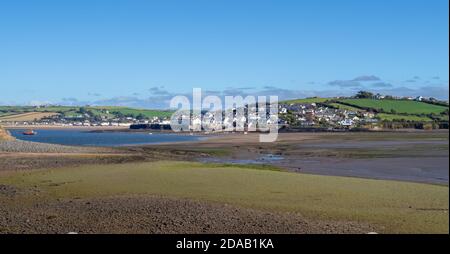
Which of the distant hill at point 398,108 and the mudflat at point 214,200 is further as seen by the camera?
the distant hill at point 398,108

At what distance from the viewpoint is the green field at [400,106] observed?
11644 centimetres

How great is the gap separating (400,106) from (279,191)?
112744 millimetres

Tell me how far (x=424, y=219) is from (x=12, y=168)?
66.7ft

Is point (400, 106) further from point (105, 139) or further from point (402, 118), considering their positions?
point (105, 139)

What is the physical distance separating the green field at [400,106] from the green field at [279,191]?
326ft

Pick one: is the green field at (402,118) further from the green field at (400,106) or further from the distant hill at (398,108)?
the green field at (400,106)

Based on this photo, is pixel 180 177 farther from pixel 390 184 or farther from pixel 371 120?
pixel 371 120

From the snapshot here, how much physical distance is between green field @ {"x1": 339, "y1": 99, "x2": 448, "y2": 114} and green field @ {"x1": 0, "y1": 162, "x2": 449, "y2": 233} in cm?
9931

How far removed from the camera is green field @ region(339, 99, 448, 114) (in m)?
116

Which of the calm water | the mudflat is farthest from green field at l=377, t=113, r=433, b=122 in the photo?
the mudflat

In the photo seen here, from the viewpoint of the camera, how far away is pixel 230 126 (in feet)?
387

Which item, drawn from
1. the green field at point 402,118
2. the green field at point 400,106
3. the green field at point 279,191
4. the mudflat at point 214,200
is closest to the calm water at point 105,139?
the mudflat at point 214,200

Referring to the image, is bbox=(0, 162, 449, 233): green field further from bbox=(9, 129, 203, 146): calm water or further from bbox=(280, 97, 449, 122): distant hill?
bbox=(280, 97, 449, 122): distant hill

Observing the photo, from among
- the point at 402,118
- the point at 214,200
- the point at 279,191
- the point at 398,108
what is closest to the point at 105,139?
the point at 402,118
